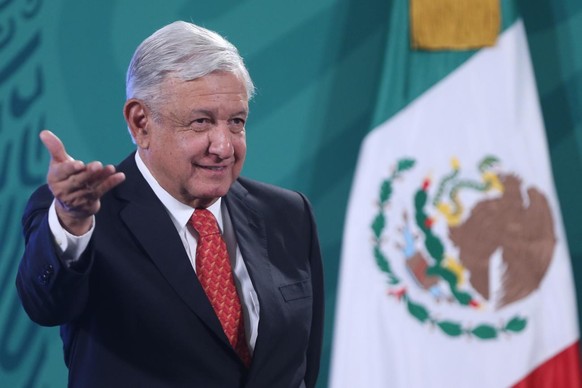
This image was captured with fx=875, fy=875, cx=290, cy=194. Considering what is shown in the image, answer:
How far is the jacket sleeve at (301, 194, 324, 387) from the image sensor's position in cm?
179

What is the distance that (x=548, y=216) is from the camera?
3.02 meters

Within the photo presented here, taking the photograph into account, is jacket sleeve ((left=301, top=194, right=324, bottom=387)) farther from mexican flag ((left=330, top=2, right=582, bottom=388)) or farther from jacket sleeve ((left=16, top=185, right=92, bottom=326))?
mexican flag ((left=330, top=2, right=582, bottom=388))

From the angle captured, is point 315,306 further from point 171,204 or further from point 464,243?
point 464,243

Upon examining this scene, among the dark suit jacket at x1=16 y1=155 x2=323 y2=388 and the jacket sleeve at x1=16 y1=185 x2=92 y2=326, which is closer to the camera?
the jacket sleeve at x1=16 y1=185 x2=92 y2=326

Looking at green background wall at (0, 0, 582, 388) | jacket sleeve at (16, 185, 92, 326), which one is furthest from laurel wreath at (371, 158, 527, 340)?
jacket sleeve at (16, 185, 92, 326)

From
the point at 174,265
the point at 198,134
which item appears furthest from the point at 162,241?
the point at 198,134

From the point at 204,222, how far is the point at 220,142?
168 mm

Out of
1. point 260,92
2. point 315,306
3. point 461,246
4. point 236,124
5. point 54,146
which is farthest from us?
point 260,92

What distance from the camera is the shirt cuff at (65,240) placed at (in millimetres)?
1242

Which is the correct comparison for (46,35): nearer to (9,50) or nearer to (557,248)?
(9,50)

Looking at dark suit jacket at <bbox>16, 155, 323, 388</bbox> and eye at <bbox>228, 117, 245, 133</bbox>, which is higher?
eye at <bbox>228, 117, 245, 133</bbox>

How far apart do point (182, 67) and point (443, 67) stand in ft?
5.89

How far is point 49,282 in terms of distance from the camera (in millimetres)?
1250

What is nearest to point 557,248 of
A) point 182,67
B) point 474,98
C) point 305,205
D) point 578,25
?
point 474,98
